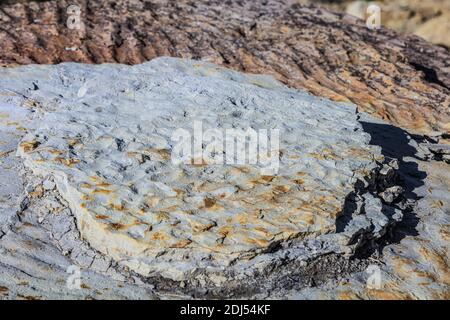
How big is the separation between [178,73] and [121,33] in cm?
195

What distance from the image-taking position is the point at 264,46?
6621 mm

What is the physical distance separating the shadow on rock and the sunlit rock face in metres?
0.21

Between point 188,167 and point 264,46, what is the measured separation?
3141mm

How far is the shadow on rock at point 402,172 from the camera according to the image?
3723 millimetres

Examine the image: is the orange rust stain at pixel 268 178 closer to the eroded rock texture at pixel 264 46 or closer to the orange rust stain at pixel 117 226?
the orange rust stain at pixel 117 226

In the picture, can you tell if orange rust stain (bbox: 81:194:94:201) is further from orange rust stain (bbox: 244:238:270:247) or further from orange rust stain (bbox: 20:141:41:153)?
orange rust stain (bbox: 244:238:270:247)

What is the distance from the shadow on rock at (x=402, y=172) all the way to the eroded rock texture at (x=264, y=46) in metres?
0.47

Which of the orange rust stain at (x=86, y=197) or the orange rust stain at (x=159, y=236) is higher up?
the orange rust stain at (x=159, y=236)

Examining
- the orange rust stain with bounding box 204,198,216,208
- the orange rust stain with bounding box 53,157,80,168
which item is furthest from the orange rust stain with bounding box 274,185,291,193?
the orange rust stain with bounding box 53,157,80,168

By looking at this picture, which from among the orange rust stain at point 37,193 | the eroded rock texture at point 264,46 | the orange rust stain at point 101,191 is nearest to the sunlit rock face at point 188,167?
the orange rust stain at point 101,191

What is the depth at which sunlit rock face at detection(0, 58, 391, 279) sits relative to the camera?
10.6 feet

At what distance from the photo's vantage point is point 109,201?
3.42m

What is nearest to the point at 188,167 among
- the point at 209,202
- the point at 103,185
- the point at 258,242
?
the point at 209,202

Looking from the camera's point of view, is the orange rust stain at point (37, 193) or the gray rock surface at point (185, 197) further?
the orange rust stain at point (37, 193)
